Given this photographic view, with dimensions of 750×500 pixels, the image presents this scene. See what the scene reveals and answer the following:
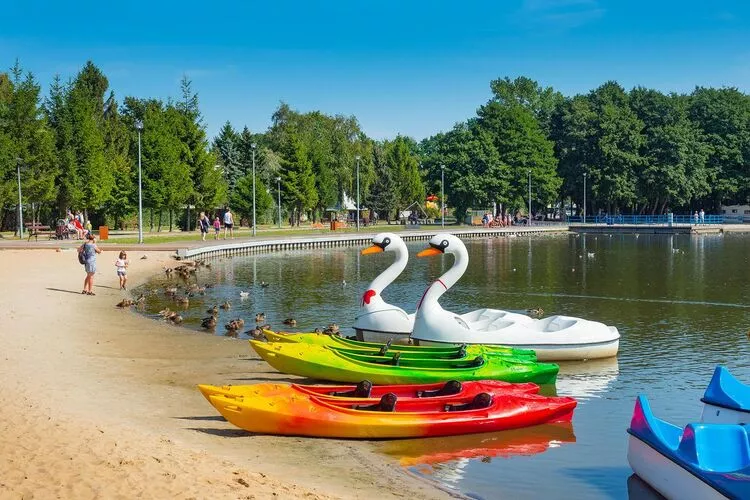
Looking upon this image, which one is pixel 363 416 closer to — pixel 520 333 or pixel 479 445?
pixel 479 445

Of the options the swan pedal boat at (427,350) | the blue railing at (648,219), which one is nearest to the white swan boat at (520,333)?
the swan pedal boat at (427,350)

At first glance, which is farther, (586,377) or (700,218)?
(700,218)

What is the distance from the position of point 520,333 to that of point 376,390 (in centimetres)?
621

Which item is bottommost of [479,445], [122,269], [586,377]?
[479,445]

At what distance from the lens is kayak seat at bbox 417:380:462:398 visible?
46.3 feet

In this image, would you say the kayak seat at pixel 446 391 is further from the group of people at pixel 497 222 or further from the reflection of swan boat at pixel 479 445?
the group of people at pixel 497 222

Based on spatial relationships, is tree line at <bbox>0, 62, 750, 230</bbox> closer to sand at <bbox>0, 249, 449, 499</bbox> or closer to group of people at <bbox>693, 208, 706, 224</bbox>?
group of people at <bbox>693, 208, 706, 224</bbox>

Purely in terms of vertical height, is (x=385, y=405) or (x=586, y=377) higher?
(x=385, y=405)

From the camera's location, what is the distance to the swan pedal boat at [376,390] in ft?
42.5

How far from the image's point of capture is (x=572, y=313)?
A: 29.0m

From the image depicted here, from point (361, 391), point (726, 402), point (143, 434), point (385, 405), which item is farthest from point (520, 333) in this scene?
point (143, 434)

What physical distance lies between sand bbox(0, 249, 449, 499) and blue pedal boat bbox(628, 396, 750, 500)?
110 inches

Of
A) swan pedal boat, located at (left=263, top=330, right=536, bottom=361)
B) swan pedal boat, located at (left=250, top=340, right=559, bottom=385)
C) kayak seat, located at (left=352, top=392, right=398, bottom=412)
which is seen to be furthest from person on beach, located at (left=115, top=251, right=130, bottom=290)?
kayak seat, located at (left=352, top=392, right=398, bottom=412)

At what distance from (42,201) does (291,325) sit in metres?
43.0
